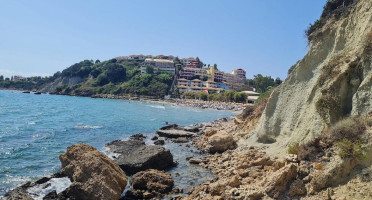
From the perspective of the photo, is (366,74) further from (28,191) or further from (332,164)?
(28,191)

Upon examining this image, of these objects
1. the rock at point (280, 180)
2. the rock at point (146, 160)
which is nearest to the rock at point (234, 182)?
the rock at point (280, 180)

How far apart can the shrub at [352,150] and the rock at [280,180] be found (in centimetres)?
193

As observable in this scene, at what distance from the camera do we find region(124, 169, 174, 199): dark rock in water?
1335 centimetres

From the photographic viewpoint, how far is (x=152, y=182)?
1445 cm

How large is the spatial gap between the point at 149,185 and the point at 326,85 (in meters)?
10.6

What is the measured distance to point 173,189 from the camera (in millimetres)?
14211

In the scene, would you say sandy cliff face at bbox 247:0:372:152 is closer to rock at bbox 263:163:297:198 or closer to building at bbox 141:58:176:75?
rock at bbox 263:163:297:198

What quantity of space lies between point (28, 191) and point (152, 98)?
122 metres

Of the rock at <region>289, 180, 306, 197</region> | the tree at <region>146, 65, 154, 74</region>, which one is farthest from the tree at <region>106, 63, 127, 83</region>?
the rock at <region>289, 180, 306, 197</region>

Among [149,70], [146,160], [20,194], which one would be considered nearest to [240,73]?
[149,70]

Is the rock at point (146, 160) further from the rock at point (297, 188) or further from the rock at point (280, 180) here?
the rock at point (297, 188)

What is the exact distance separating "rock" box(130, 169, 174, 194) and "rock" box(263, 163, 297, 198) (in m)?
5.33

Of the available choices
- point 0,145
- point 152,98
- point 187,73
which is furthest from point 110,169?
point 187,73

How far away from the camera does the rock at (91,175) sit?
39.7 feet
